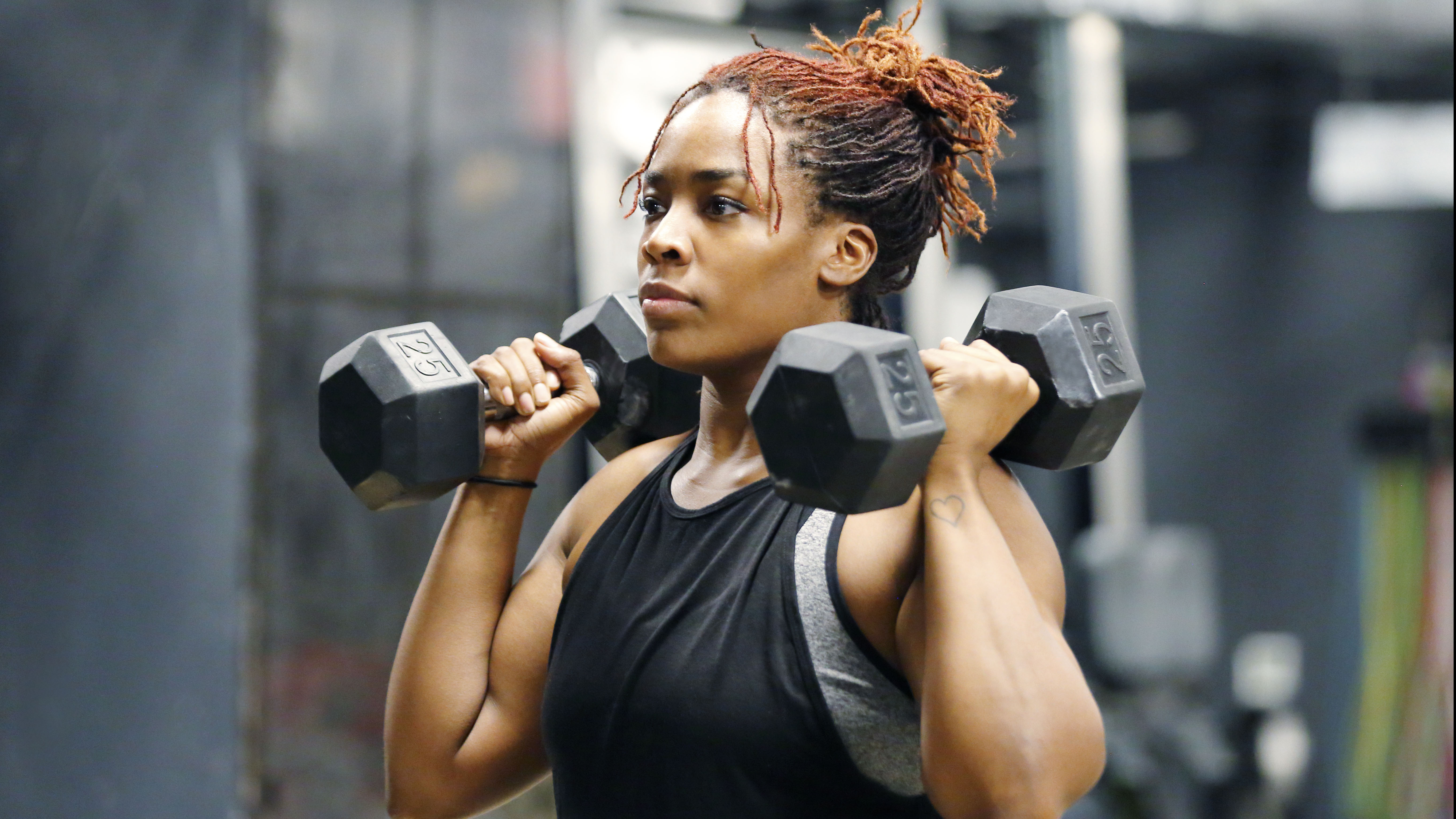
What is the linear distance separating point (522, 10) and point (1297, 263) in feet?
9.66

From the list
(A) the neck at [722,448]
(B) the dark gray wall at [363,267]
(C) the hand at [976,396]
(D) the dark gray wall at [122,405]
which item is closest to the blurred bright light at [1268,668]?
(B) the dark gray wall at [363,267]

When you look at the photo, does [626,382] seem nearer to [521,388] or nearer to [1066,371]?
[521,388]

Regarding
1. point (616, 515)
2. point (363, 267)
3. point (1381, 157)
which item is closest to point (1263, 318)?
point (1381, 157)

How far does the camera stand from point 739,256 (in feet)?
3.57

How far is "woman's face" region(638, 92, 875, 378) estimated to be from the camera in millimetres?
1089

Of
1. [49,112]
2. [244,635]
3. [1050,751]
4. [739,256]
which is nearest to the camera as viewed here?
[1050,751]

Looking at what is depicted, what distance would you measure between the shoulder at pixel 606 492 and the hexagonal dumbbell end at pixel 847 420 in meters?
0.33

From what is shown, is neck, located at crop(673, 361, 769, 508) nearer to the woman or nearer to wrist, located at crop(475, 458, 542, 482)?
the woman

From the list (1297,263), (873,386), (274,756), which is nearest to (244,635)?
(274,756)

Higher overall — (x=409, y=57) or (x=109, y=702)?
(x=409, y=57)

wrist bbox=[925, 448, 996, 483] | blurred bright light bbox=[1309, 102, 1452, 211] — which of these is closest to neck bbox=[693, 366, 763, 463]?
wrist bbox=[925, 448, 996, 483]

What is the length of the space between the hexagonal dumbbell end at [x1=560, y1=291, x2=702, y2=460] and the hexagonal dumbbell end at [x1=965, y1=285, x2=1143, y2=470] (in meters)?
0.37

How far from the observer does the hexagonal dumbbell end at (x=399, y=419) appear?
114 cm

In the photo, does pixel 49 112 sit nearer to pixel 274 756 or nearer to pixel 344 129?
pixel 344 129
